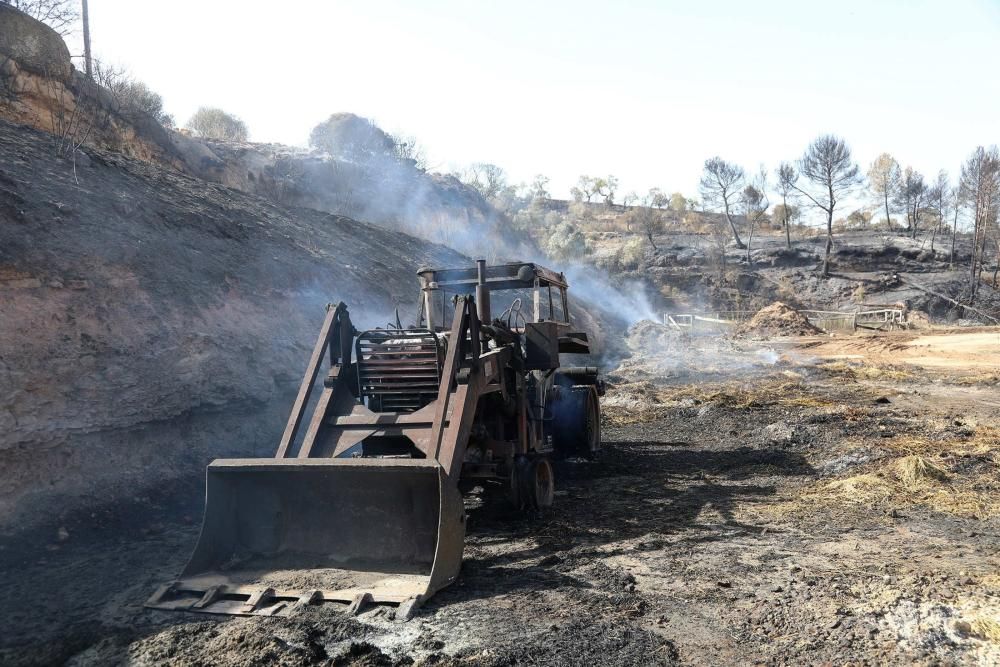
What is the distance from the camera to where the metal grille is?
6.69 metres

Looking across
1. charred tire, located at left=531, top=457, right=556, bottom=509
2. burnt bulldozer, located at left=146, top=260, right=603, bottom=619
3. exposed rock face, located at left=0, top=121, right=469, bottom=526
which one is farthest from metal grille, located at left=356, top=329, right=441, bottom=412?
exposed rock face, located at left=0, top=121, right=469, bottom=526

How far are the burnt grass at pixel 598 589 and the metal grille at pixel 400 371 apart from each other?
1386mm

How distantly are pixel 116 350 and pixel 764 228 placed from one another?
6190cm

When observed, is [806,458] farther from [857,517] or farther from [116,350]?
A: [116,350]

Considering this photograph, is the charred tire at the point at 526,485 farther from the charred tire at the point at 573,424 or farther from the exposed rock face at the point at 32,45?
the exposed rock face at the point at 32,45

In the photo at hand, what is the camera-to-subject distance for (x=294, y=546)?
568 cm

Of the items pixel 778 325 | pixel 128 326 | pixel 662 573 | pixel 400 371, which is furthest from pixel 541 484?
pixel 778 325

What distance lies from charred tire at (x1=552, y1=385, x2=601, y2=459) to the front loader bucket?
430 cm

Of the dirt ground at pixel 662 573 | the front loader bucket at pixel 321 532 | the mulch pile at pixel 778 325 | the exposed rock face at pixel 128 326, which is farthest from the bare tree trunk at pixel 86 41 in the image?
the mulch pile at pixel 778 325

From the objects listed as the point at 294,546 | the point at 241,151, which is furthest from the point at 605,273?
the point at 294,546

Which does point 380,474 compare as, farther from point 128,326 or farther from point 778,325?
point 778,325

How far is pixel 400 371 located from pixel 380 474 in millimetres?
1482

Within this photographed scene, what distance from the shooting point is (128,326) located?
8.83 meters

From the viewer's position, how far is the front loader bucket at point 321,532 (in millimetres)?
5026
